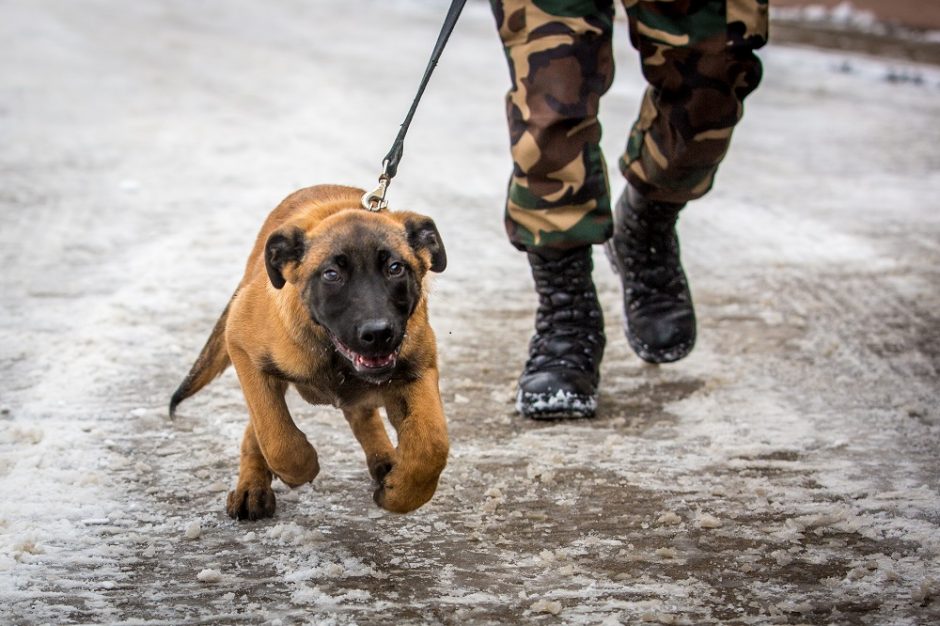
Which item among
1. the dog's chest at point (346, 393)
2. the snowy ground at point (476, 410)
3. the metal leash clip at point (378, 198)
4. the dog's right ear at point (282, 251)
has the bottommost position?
the snowy ground at point (476, 410)

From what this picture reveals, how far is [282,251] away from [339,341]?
27 cm

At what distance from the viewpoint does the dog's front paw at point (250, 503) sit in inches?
118

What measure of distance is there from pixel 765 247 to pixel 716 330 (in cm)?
114

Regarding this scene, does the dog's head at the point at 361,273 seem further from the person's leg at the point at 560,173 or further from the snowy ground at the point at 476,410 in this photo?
the person's leg at the point at 560,173

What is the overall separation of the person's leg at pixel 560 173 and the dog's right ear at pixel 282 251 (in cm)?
98

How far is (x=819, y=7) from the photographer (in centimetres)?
1430

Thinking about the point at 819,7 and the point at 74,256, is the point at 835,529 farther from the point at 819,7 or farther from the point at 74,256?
the point at 819,7

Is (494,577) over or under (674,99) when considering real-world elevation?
under

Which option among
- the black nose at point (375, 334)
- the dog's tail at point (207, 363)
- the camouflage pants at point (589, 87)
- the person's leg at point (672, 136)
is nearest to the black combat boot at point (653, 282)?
the person's leg at point (672, 136)

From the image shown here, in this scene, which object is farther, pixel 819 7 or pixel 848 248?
pixel 819 7

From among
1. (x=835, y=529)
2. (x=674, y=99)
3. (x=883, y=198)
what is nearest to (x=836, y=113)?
(x=883, y=198)

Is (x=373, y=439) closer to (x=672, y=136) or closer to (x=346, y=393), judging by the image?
(x=346, y=393)

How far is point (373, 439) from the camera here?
323 cm

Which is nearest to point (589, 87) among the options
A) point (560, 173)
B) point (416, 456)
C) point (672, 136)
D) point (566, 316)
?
point (560, 173)
